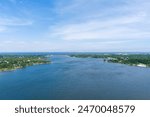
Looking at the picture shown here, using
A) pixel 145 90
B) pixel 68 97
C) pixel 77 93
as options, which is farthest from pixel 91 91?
pixel 145 90

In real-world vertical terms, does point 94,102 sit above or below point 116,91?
above

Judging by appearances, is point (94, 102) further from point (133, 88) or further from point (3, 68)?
point (3, 68)

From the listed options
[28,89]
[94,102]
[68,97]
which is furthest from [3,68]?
[94,102]

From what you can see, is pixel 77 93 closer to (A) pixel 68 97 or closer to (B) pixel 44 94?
(A) pixel 68 97

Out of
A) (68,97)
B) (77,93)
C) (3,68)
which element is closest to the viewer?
(68,97)

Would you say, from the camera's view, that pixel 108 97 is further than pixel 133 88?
No

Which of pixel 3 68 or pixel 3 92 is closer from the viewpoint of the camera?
pixel 3 92

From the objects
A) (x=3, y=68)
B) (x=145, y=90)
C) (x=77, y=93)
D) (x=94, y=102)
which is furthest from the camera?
(x=3, y=68)

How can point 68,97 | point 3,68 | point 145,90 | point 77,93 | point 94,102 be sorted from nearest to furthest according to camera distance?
point 94,102
point 68,97
point 77,93
point 145,90
point 3,68
